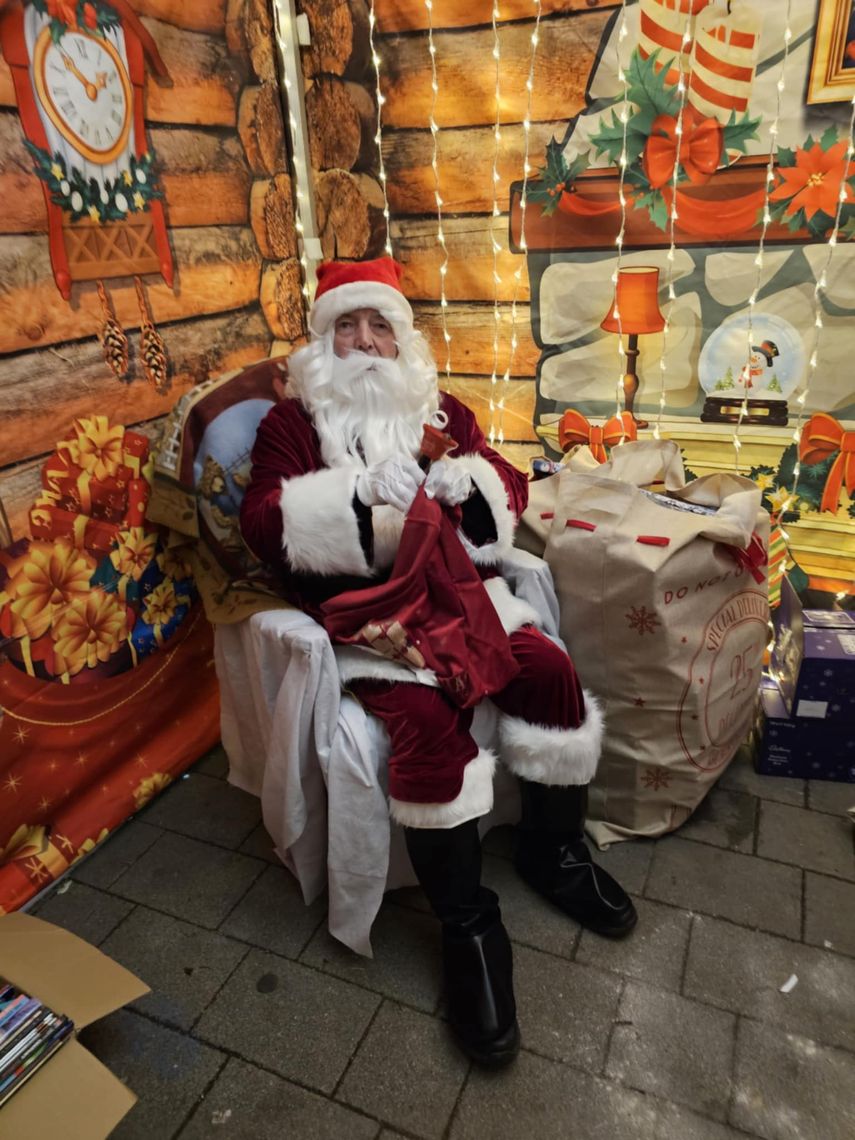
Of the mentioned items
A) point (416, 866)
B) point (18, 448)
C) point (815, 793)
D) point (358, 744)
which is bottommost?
point (815, 793)

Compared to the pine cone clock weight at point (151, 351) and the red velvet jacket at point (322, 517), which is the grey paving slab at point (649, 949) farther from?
the pine cone clock weight at point (151, 351)

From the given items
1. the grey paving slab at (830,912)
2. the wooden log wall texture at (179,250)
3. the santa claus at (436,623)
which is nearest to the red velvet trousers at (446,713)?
the santa claus at (436,623)

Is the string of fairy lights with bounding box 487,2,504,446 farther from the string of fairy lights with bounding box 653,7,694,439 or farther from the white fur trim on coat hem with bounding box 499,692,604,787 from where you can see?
the white fur trim on coat hem with bounding box 499,692,604,787

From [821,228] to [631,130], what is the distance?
553 mm

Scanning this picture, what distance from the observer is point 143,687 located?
188 centimetres

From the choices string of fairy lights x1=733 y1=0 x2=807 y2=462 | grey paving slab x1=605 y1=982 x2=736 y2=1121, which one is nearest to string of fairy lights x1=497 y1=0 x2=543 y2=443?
string of fairy lights x1=733 y1=0 x2=807 y2=462

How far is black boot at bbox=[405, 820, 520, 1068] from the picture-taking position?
4.20ft

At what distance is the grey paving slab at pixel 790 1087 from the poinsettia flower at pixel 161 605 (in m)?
1.53

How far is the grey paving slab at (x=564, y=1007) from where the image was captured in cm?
130

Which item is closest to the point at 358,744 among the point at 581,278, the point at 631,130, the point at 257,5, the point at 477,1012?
the point at 477,1012

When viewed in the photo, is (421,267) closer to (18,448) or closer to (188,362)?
(188,362)

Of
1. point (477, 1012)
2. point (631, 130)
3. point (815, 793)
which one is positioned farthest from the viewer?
point (631, 130)

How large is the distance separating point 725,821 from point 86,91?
2.13 meters

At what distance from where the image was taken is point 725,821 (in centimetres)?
177
